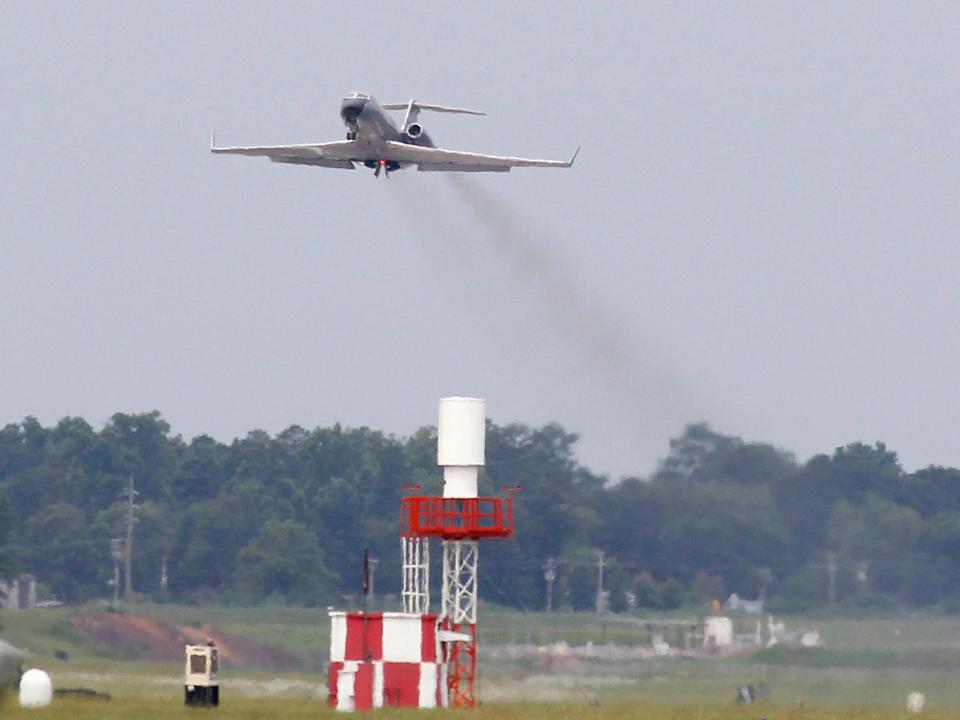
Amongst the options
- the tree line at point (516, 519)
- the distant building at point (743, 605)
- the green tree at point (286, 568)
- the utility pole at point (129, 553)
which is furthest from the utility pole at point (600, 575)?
the utility pole at point (129, 553)

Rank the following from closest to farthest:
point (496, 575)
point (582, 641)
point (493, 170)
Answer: point (582, 641)
point (493, 170)
point (496, 575)

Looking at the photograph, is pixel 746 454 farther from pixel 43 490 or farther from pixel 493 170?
pixel 43 490

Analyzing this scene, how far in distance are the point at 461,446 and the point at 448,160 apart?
15.5m

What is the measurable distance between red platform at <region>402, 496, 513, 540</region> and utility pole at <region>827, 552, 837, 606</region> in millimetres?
7048

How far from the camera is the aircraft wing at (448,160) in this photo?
194 ft

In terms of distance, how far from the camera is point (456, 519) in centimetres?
4641

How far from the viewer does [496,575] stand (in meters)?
65.4

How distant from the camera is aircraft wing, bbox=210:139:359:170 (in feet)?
195

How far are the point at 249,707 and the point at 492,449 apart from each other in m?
30.1

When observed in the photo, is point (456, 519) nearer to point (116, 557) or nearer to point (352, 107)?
point (352, 107)

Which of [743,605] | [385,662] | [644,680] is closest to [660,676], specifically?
[644,680]

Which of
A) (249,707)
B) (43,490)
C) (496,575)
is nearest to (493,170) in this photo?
(496,575)

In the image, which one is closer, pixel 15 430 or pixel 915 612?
pixel 915 612

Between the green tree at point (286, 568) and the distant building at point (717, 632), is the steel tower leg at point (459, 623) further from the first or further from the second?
the green tree at point (286, 568)
